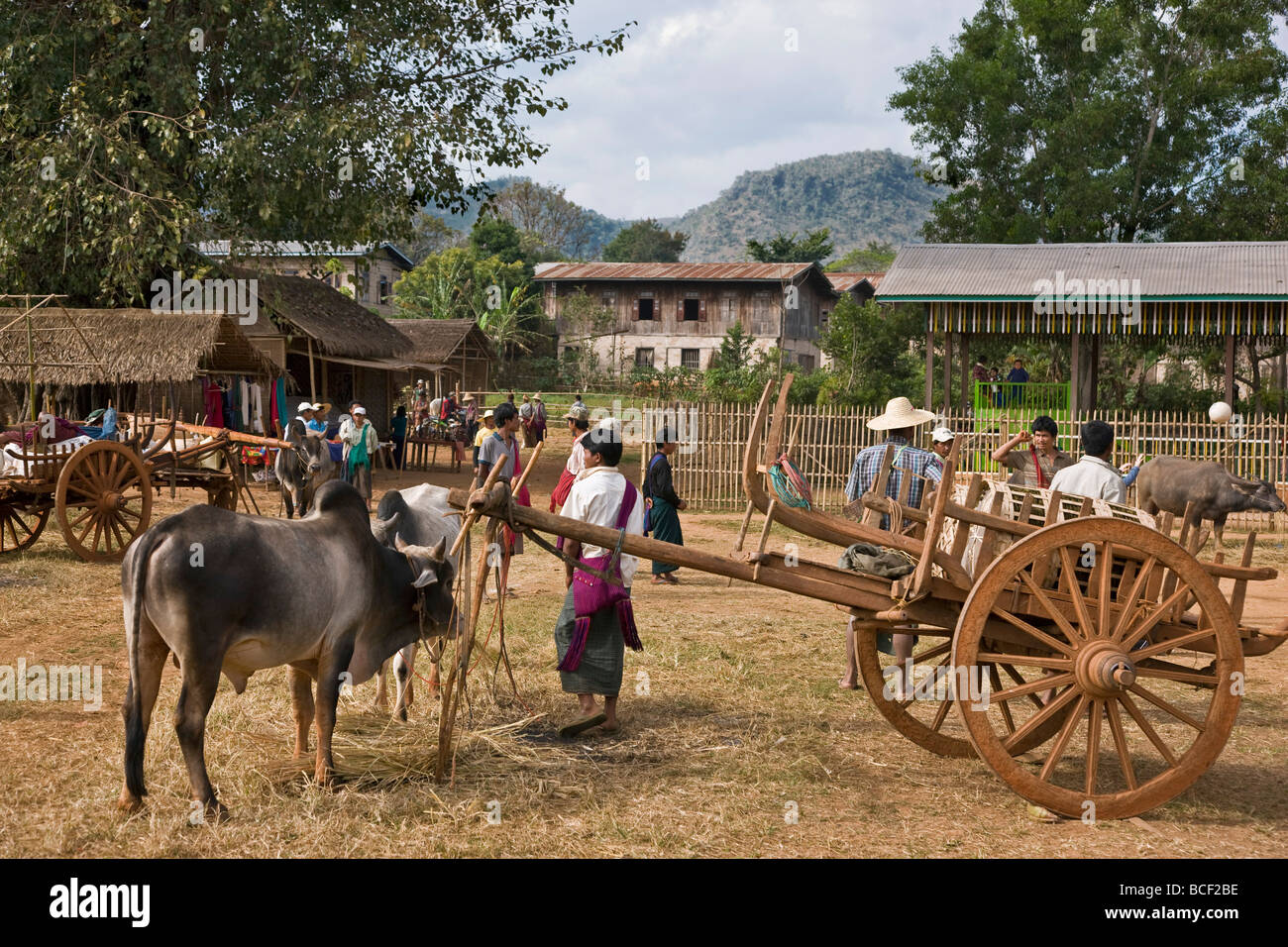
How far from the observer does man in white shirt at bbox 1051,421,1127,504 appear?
255 inches

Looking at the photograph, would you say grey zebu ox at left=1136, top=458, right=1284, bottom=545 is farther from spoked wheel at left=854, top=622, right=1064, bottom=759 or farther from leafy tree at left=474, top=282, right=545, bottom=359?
leafy tree at left=474, top=282, right=545, bottom=359

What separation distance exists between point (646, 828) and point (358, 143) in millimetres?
15454

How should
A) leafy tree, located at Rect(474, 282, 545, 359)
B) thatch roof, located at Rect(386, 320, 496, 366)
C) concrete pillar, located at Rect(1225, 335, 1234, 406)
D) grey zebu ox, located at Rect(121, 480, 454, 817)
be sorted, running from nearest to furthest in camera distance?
grey zebu ox, located at Rect(121, 480, 454, 817) < concrete pillar, located at Rect(1225, 335, 1234, 406) < thatch roof, located at Rect(386, 320, 496, 366) < leafy tree, located at Rect(474, 282, 545, 359)

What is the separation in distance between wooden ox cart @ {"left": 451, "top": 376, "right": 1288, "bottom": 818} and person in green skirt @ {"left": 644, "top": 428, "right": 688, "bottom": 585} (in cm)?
605

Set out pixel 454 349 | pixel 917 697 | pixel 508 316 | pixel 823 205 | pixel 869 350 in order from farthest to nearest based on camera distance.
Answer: pixel 823 205 < pixel 508 316 < pixel 454 349 < pixel 869 350 < pixel 917 697

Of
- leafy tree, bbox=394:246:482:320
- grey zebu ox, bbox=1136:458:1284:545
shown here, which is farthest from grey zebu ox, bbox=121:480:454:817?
leafy tree, bbox=394:246:482:320

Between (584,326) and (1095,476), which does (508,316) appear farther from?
(1095,476)

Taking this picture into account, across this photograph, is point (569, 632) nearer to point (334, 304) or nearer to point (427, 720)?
point (427, 720)

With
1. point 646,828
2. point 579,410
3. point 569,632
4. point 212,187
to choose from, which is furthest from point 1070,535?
point 579,410

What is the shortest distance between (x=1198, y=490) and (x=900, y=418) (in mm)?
5916

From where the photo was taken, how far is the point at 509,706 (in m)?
6.60

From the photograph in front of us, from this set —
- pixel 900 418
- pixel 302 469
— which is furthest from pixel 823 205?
pixel 900 418

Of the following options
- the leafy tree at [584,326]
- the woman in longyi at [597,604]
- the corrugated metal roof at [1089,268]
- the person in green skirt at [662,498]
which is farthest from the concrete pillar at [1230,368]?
the leafy tree at [584,326]

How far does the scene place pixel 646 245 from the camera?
69312 millimetres
